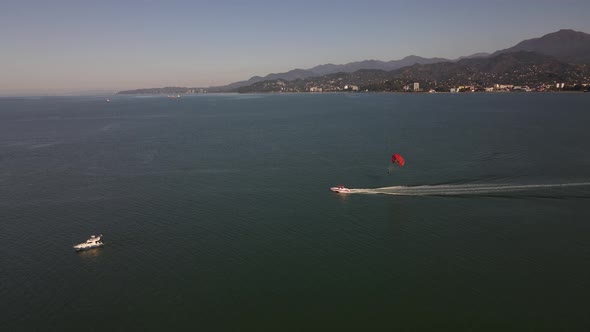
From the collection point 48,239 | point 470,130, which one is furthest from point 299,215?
point 470,130

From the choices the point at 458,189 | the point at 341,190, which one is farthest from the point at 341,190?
the point at 458,189

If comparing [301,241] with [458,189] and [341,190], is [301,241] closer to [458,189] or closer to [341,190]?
[341,190]

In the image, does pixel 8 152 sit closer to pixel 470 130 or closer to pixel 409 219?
pixel 409 219

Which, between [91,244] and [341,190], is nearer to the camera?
[91,244]

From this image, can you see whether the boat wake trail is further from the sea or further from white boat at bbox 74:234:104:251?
white boat at bbox 74:234:104:251

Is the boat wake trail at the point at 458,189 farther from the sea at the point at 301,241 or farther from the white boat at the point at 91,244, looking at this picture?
the white boat at the point at 91,244

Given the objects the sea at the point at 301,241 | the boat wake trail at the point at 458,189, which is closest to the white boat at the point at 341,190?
the boat wake trail at the point at 458,189
